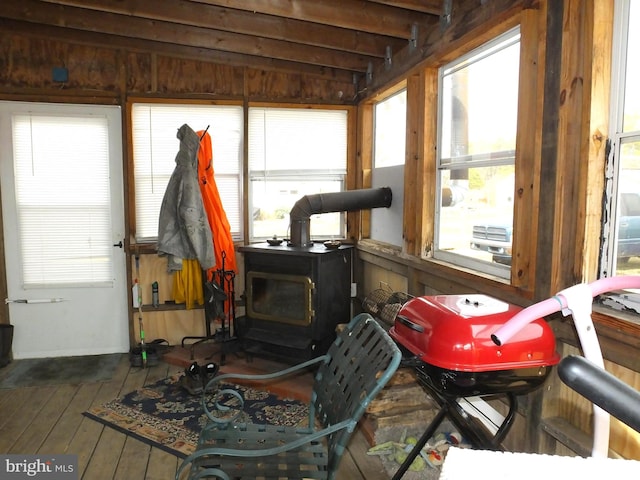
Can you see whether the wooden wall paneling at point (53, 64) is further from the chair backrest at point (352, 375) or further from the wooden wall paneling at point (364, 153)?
the chair backrest at point (352, 375)

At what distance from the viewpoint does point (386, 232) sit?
12.4 ft

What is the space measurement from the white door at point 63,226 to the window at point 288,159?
44.9 inches

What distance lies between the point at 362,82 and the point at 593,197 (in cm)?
275

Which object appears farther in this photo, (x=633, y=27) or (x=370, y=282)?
(x=370, y=282)

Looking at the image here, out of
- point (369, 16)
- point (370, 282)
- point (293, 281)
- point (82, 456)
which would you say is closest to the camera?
point (82, 456)

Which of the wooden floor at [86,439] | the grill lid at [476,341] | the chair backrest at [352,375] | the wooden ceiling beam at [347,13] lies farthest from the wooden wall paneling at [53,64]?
the grill lid at [476,341]

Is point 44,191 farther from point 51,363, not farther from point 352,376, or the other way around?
point 352,376

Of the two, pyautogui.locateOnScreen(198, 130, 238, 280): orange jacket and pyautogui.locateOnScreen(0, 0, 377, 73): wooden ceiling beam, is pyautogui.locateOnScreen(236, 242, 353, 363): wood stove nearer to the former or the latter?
pyautogui.locateOnScreen(198, 130, 238, 280): orange jacket

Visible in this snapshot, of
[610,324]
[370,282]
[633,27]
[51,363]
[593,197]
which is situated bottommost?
[51,363]

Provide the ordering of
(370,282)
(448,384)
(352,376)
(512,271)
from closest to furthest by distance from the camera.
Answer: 1. (448,384)
2. (352,376)
3. (512,271)
4. (370,282)

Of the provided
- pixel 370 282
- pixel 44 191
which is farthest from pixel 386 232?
pixel 44 191

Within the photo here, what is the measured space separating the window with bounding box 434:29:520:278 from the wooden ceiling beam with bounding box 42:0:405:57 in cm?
81

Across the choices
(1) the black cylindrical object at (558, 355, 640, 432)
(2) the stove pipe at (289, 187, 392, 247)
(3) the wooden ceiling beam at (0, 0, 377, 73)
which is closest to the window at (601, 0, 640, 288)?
(1) the black cylindrical object at (558, 355, 640, 432)

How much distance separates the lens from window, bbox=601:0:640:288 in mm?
1596
